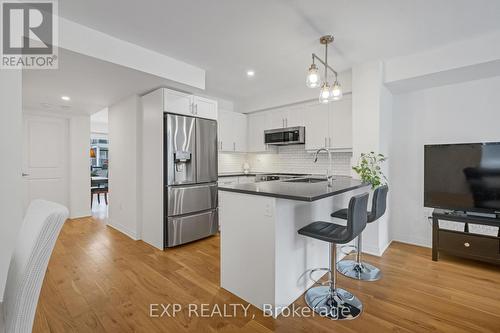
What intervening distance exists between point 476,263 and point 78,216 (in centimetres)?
705

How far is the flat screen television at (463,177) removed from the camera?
2814 millimetres

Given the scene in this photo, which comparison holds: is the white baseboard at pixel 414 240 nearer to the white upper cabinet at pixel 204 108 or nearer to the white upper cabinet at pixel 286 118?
the white upper cabinet at pixel 286 118

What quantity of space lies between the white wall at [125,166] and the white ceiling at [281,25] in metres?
1.56

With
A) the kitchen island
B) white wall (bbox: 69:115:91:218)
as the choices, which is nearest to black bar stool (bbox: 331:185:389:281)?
the kitchen island

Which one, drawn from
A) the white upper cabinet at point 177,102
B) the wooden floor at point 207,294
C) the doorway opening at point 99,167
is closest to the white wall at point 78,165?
the doorway opening at point 99,167

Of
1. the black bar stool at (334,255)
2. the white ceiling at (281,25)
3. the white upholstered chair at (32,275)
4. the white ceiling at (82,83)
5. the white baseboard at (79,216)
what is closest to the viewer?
the white upholstered chair at (32,275)

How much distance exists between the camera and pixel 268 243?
77.1 inches

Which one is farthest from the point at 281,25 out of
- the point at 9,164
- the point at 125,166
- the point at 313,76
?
the point at 125,166

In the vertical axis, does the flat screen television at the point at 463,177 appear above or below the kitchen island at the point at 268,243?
above

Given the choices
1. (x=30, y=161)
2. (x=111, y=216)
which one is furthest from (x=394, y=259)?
(x=30, y=161)

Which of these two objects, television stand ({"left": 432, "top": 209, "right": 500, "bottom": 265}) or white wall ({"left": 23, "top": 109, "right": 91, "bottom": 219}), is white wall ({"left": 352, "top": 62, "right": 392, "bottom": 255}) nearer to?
television stand ({"left": 432, "top": 209, "right": 500, "bottom": 265})

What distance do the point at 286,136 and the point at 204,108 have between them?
5.39 ft

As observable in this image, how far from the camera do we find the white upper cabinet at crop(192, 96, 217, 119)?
3.75 metres

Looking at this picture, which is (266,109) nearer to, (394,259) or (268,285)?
(394,259)
